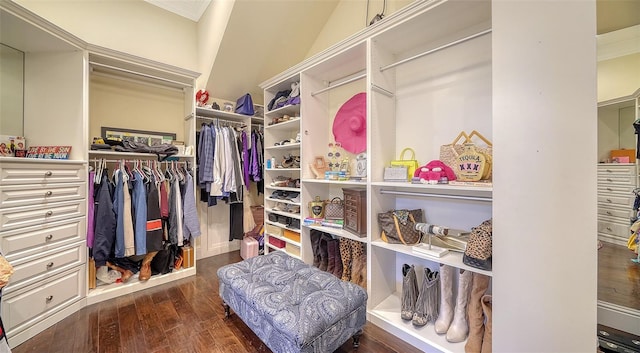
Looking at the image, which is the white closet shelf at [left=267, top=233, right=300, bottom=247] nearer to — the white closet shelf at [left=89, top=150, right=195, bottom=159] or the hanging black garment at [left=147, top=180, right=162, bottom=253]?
the hanging black garment at [left=147, top=180, right=162, bottom=253]

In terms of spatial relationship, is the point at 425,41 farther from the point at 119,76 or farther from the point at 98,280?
the point at 98,280

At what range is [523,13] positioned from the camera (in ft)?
3.05

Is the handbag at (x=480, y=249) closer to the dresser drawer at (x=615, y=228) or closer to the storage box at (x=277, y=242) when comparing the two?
the dresser drawer at (x=615, y=228)

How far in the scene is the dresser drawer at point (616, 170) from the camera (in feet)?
3.27

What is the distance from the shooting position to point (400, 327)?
4.93 feet

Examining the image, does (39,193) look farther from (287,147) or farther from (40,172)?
(287,147)

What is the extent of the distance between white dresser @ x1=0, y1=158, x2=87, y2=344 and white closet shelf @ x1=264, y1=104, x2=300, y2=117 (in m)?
1.74

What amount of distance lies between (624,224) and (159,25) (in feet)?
14.0

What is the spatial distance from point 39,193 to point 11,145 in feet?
1.85

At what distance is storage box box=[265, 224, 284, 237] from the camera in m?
2.60

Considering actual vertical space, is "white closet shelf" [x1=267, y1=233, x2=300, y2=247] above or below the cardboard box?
below

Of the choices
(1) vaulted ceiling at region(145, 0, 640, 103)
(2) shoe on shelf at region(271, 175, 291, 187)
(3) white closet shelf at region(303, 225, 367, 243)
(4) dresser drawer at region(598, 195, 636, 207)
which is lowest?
(3) white closet shelf at region(303, 225, 367, 243)

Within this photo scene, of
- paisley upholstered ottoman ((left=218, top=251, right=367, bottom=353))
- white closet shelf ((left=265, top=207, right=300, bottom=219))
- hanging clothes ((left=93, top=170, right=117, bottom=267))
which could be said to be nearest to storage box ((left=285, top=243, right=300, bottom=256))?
white closet shelf ((left=265, top=207, right=300, bottom=219))

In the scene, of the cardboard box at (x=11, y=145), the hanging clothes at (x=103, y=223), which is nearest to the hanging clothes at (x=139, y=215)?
the hanging clothes at (x=103, y=223)
